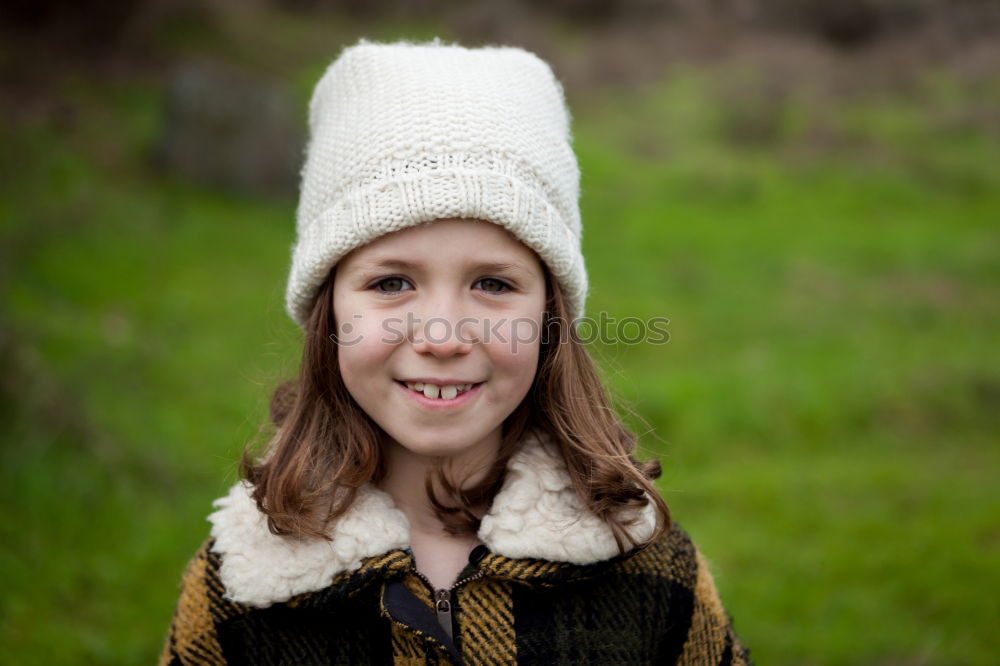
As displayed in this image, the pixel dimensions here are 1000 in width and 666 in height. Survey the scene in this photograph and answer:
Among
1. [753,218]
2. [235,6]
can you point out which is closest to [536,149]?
[753,218]

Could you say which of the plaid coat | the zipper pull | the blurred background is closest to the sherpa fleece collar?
the plaid coat

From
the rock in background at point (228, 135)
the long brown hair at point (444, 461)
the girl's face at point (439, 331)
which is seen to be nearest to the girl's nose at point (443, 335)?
the girl's face at point (439, 331)

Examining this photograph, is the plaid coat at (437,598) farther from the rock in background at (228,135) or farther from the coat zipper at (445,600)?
the rock in background at (228,135)

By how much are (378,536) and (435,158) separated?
0.76 m

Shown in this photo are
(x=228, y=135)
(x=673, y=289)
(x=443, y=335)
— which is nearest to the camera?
(x=443, y=335)

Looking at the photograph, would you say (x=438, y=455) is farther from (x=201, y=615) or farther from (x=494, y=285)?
(x=201, y=615)

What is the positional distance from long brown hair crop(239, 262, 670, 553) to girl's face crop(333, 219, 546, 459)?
13 cm

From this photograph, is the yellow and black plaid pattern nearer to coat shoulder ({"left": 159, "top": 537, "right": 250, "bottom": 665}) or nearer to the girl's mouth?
coat shoulder ({"left": 159, "top": 537, "right": 250, "bottom": 665})

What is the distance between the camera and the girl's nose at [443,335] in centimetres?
168

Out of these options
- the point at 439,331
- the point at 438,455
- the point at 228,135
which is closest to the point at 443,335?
the point at 439,331

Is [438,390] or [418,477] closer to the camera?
[438,390]

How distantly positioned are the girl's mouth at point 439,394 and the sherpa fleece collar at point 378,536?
9.2 inches

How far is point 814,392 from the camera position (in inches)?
192

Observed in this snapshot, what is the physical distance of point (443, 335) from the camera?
1684 mm
